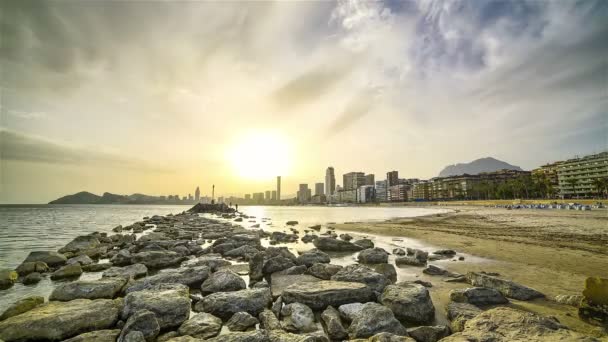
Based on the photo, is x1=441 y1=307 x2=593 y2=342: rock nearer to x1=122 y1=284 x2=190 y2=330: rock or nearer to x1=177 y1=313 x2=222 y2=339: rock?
x1=177 y1=313 x2=222 y2=339: rock

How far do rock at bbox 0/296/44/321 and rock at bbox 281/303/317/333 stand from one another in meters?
6.54

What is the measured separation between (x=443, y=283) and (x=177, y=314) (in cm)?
860

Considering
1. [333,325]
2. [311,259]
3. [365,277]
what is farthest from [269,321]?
[311,259]

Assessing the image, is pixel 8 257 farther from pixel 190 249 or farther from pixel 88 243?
pixel 190 249

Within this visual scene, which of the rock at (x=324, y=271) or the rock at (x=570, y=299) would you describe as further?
the rock at (x=324, y=271)

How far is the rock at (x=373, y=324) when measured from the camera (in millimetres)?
5293

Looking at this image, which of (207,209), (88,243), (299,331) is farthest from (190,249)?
(207,209)

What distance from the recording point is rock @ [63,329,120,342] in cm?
495

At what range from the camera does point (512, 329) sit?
4.88m

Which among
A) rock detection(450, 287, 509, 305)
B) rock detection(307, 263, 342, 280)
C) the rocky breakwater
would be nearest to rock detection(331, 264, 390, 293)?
the rocky breakwater

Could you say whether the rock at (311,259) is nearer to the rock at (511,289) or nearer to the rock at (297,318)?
the rock at (297,318)

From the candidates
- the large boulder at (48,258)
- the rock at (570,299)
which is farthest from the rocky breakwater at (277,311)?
the large boulder at (48,258)

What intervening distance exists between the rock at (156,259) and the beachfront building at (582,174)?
18062 centimetres

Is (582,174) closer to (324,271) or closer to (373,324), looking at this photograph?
(324,271)
